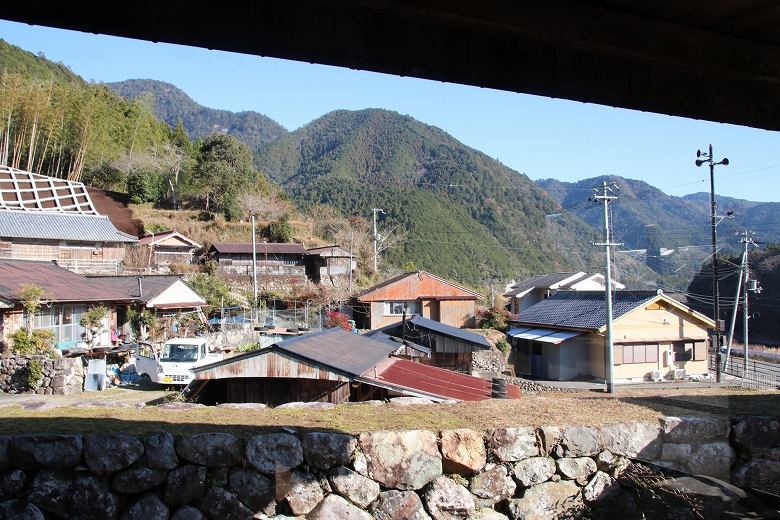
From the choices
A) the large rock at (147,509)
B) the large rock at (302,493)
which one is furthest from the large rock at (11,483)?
the large rock at (302,493)

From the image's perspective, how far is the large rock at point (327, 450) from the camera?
3.50 meters

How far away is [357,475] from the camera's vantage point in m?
3.53

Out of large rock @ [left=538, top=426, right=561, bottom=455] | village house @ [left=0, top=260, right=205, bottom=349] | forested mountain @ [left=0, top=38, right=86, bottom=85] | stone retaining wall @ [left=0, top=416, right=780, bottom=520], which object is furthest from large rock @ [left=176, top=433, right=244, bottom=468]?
forested mountain @ [left=0, top=38, right=86, bottom=85]

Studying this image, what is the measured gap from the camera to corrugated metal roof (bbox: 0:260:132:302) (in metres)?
14.7

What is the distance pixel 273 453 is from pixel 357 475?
1.89ft

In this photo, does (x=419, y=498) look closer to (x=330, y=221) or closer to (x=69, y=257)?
(x=69, y=257)

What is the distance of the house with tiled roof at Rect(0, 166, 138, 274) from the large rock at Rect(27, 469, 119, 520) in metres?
24.0

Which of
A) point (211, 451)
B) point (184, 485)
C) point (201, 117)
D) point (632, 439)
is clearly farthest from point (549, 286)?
point (201, 117)

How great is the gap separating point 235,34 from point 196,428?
2631mm

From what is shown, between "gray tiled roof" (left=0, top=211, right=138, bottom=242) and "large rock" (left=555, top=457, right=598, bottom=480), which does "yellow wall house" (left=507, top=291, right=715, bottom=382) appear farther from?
"gray tiled roof" (left=0, top=211, right=138, bottom=242)

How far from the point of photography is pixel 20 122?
109 feet

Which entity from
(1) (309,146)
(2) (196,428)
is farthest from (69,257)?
(1) (309,146)

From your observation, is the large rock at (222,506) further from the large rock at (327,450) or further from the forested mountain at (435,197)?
the forested mountain at (435,197)

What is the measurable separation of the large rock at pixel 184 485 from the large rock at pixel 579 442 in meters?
2.52
